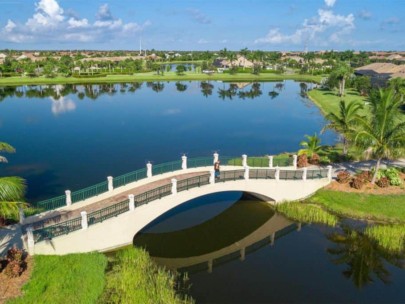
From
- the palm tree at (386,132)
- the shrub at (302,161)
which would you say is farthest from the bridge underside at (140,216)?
the palm tree at (386,132)

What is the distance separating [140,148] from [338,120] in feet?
79.2

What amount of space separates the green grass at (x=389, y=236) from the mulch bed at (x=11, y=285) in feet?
68.8

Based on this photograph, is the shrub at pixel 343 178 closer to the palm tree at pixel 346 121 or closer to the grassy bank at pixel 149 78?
the palm tree at pixel 346 121

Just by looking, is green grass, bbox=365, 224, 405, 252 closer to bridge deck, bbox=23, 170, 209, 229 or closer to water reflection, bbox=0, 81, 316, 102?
bridge deck, bbox=23, 170, 209, 229

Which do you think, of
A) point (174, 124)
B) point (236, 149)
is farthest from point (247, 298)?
point (174, 124)

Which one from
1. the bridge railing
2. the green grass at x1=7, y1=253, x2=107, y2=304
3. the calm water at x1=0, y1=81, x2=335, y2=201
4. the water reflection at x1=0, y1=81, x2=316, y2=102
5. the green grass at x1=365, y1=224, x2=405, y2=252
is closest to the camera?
the green grass at x1=7, y1=253, x2=107, y2=304

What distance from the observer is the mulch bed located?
16734mm

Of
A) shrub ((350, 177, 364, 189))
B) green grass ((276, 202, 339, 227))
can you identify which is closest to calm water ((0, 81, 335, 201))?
shrub ((350, 177, 364, 189))

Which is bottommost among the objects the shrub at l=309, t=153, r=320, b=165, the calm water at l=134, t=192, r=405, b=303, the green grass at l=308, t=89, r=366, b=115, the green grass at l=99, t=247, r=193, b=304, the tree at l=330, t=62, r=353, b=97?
the calm water at l=134, t=192, r=405, b=303

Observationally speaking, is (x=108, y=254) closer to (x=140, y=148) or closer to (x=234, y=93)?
(x=140, y=148)

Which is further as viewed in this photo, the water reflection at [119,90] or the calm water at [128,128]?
the water reflection at [119,90]

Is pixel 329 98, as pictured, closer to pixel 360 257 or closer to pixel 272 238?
pixel 272 238

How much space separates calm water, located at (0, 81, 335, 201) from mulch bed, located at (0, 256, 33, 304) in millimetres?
13962

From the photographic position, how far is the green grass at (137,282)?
1794 centimetres
